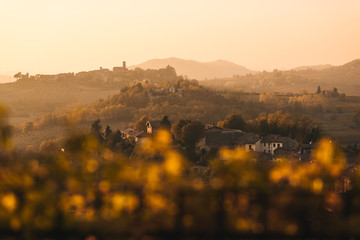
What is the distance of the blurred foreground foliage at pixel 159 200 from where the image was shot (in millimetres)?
3773

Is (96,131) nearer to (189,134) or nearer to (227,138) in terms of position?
(189,134)

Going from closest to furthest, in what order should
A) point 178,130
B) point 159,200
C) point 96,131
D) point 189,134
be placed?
point 159,200, point 189,134, point 178,130, point 96,131

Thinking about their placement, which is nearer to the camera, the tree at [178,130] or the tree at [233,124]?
the tree at [178,130]

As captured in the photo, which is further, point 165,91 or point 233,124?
point 165,91

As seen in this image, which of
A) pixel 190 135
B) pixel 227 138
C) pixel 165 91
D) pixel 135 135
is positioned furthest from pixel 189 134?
pixel 165 91

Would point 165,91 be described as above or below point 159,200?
below

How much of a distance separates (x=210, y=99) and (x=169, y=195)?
80.7 meters

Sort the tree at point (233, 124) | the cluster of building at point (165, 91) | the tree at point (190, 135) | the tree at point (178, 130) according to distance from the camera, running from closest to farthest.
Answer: the tree at point (190, 135) → the tree at point (178, 130) → the tree at point (233, 124) → the cluster of building at point (165, 91)

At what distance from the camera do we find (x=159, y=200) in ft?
12.6

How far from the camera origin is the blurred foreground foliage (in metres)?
3.77

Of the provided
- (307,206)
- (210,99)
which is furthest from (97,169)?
(210,99)

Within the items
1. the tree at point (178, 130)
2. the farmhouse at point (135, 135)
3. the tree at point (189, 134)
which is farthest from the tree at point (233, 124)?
the farmhouse at point (135, 135)

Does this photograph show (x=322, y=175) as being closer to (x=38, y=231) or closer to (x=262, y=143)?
(x=38, y=231)

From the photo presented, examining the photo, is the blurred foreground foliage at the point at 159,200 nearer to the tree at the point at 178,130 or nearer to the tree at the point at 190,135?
the tree at the point at 190,135
